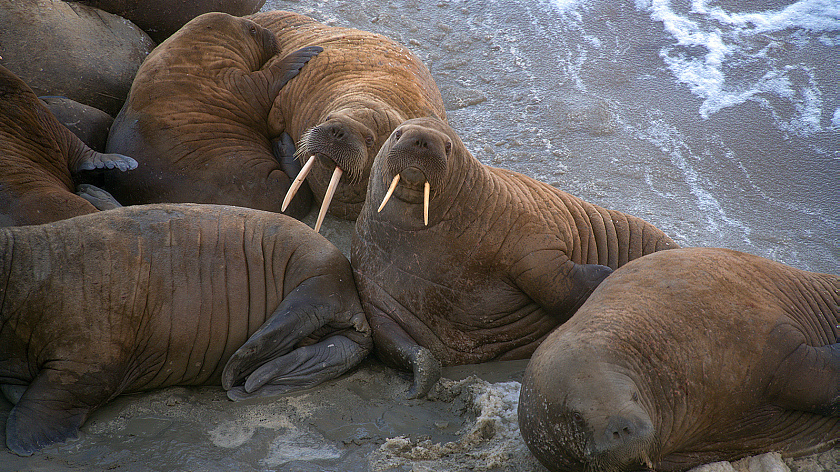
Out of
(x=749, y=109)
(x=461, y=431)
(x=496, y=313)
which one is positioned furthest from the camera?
(x=749, y=109)

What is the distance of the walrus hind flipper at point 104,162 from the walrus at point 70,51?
0.93 m

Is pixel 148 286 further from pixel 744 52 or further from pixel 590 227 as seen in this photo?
pixel 744 52

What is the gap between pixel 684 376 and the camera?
3170 mm

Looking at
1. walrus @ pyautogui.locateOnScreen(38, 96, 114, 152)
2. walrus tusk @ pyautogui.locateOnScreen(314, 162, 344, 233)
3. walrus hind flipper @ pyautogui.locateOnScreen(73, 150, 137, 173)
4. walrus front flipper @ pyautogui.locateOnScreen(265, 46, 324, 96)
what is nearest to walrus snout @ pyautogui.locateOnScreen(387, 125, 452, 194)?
walrus tusk @ pyautogui.locateOnScreen(314, 162, 344, 233)

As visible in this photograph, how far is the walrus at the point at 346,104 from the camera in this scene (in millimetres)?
4703

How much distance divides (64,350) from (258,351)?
0.92 m

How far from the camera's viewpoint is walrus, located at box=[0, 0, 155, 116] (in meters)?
5.71

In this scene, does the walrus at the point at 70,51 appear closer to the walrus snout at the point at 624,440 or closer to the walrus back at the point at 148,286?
the walrus back at the point at 148,286

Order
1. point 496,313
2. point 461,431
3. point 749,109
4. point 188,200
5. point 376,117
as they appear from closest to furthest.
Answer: point 461,431
point 496,313
point 376,117
point 188,200
point 749,109

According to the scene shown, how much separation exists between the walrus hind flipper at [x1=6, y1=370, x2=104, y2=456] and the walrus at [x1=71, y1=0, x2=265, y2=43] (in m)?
4.02

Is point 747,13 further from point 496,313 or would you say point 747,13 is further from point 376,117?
point 496,313

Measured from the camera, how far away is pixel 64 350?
362cm

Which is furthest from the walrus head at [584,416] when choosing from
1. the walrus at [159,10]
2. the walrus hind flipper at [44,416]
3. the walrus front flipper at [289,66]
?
the walrus at [159,10]

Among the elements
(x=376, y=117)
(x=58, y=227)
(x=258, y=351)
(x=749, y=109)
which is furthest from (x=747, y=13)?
(x=58, y=227)
